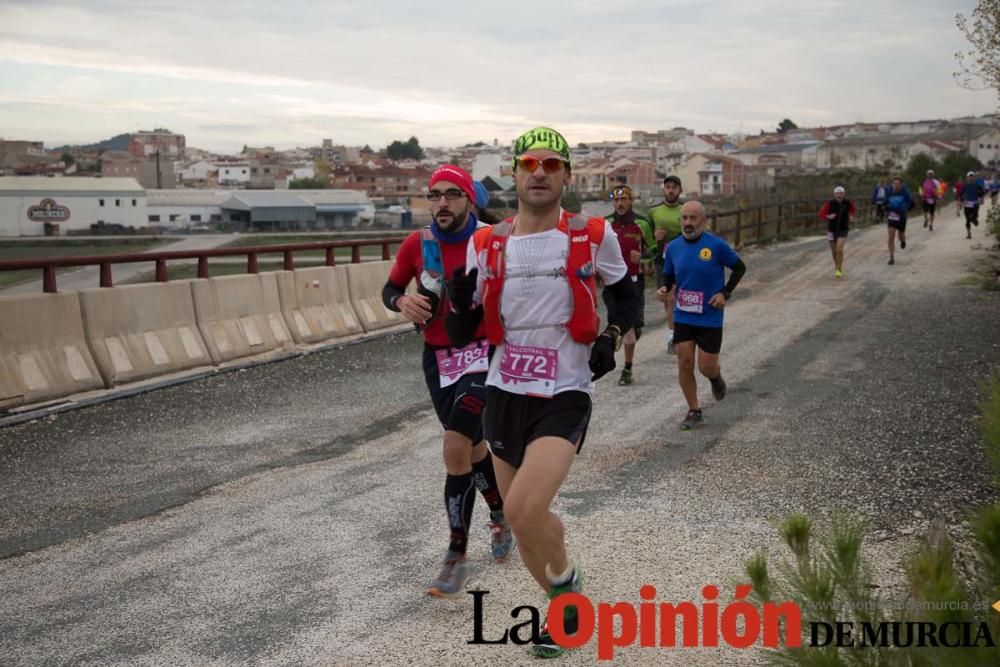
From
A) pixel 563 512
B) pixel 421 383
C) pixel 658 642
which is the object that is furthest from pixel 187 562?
pixel 421 383

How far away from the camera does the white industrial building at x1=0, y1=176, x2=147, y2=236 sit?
45.1ft

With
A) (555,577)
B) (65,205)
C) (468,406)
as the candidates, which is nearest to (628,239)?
(468,406)

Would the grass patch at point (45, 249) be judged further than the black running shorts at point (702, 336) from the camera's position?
Yes

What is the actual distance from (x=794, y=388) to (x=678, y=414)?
1.74 meters

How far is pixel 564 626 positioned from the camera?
4781 millimetres

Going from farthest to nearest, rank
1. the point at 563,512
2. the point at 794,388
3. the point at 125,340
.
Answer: the point at 125,340
the point at 794,388
the point at 563,512

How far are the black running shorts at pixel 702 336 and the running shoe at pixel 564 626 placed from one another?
505 cm

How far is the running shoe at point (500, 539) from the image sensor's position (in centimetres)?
614

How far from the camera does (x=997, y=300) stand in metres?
18.1

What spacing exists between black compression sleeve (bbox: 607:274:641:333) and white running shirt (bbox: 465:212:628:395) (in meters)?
0.17

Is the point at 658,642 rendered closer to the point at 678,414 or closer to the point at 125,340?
the point at 678,414

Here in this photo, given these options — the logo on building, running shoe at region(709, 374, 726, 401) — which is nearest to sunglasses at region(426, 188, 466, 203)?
running shoe at region(709, 374, 726, 401)

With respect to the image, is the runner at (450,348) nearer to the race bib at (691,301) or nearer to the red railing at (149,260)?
the race bib at (691,301)

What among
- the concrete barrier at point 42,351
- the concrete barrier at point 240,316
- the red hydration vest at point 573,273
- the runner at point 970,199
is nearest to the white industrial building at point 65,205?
the concrete barrier at point 42,351
